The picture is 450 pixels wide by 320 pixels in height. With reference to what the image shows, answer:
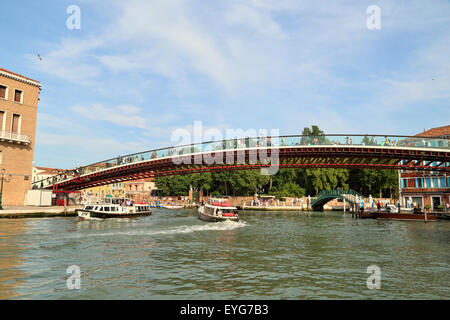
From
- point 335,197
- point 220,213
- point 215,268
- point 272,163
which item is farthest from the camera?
point 335,197

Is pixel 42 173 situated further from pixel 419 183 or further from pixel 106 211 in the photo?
pixel 419 183

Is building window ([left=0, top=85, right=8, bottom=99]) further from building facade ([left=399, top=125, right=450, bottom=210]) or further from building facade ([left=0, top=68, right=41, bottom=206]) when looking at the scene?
building facade ([left=399, top=125, right=450, bottom=210])

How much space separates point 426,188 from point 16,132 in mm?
48736

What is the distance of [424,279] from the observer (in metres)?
9.92

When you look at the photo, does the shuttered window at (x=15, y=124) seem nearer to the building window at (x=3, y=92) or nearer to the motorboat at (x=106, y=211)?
the building window at (x=3, y=92)

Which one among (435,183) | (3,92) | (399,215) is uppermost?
(3,92)

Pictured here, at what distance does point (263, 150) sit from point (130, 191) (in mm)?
74343

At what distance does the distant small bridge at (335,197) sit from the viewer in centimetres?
5015

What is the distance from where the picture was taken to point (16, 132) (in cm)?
3184

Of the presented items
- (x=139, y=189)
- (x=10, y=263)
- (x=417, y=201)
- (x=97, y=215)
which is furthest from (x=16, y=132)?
(x=139, y=189)

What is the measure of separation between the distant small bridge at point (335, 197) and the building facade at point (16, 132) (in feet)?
133

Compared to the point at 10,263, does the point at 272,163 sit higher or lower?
higher

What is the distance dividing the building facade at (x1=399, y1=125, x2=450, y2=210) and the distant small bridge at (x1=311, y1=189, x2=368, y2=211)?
5719mm

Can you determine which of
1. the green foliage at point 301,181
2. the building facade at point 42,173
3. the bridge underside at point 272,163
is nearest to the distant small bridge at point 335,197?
the green foliage at point 301,181
